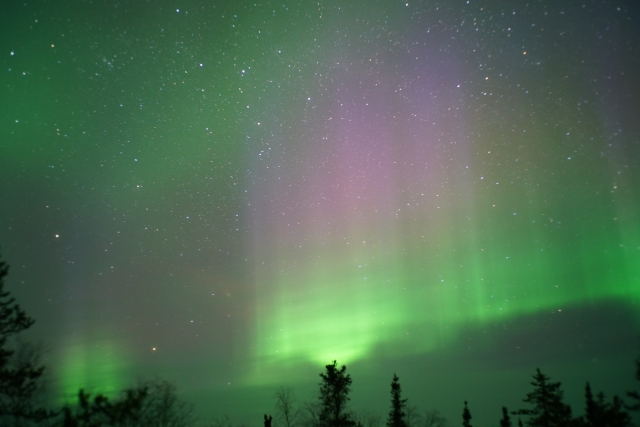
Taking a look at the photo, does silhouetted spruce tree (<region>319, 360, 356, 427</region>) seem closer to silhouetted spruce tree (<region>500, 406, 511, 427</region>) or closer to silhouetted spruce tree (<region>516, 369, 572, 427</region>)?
silhouetted spruce tree (<region>516, 369, 572, 427</region>)

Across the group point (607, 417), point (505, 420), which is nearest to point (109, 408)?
point (607, 417)

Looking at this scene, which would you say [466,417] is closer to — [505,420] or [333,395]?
[505,420]

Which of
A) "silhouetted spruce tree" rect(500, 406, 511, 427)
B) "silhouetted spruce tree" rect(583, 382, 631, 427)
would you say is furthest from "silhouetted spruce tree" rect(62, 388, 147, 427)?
"silhouetted spruce tree" rect(500, 406, 511, 427)

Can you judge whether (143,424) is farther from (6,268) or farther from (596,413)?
(596,413)

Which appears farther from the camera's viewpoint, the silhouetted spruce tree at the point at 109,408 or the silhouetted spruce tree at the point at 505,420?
the silhouetted spruce tree at the point at 505,420

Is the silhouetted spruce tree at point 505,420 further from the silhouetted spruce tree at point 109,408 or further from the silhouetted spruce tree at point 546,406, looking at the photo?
the silhouetted spruce tree at point 109,408

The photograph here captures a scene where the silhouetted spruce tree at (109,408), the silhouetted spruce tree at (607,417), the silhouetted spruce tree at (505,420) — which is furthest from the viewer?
the silhouetted spruce tree at (505,420)

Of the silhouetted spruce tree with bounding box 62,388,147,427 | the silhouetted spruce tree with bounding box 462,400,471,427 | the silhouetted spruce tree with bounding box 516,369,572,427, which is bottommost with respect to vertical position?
the silhouetted spruce tree with bounding box 462,400,471,427

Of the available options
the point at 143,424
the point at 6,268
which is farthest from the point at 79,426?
the point at 143,424

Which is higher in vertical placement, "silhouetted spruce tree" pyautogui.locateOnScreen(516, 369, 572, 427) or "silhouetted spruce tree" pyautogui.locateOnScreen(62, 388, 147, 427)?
"silhouetted spruce tree" pyautogui.locateOnScreen(62, 388, 147, 427)

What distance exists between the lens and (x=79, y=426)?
5.61 metres

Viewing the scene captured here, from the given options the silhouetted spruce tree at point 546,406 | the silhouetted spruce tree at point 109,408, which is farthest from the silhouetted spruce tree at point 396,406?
the silhouetted spruce tree at point 109,408

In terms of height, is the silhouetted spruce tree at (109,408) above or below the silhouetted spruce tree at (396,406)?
above

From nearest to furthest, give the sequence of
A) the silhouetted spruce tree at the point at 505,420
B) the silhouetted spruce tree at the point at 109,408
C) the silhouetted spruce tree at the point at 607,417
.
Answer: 1. the silhouetted spruce tree at the point at 109,408
2. the silhouetted spruce tree at the point at 607,417
3. the silhouetted spruce tree at the point at 505,420
